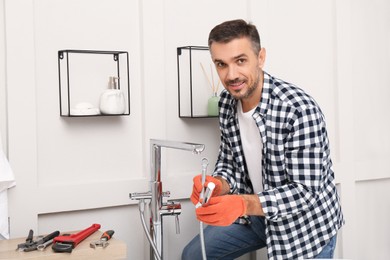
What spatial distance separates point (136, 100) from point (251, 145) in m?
0.49

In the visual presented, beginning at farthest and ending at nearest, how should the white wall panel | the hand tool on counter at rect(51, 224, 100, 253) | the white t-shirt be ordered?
the white wall panel → the white t-shirt → the hand tool on counter at rect(51, 224, 100, 253)

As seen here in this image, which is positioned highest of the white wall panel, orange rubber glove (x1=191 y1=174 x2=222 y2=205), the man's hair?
the man's hair

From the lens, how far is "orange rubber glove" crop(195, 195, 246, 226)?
1633mm

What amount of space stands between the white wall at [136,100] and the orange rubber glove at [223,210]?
55 cm

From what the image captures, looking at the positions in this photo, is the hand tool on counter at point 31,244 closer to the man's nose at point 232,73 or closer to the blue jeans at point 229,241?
the blue jeans at point 229,241

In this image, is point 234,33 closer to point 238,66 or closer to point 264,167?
point 238,66

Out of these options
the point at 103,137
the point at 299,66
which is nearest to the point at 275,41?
the point at 299,66

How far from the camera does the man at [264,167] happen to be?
1.74 meters

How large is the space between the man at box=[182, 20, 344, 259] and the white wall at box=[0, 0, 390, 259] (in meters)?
0.27

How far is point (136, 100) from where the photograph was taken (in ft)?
7.06

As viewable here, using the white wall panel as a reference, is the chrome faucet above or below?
above

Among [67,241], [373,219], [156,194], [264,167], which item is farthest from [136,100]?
[373,219]

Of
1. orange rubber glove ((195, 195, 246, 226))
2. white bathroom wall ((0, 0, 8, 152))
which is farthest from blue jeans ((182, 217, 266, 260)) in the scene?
white bathroom wall ((0, 0, 8, 152))

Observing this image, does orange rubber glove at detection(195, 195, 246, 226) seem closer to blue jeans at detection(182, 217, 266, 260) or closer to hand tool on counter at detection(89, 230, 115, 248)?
hand tool on counter at detection(89, 230, 115, 248)
